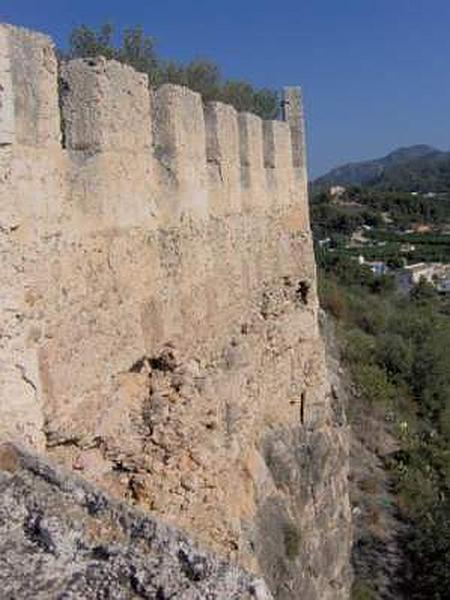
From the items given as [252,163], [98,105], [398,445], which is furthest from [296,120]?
[398,445]

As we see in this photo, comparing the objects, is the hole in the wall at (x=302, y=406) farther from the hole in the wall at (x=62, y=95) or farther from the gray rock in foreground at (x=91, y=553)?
the gray rock in foreground at (x=91, y=553)

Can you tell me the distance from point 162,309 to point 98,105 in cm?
169

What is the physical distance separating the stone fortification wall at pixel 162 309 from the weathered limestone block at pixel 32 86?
12mm

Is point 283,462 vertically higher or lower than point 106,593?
lower

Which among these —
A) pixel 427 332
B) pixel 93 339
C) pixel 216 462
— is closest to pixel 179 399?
pixel 216 462

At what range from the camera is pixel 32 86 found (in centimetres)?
465

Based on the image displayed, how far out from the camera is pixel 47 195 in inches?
189

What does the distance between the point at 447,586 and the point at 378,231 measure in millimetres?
60471

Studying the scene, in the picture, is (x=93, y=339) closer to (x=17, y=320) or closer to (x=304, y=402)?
(x=17, y=320)

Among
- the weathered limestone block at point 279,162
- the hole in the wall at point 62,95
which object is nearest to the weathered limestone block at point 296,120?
the weathered limestone block at point 279,162

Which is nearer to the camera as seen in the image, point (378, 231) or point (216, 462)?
point (216, 462)

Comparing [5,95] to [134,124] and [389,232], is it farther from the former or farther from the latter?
[389,232]

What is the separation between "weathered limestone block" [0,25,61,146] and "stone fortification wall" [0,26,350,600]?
1cm

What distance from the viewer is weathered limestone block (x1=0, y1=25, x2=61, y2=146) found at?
4.48 metres
